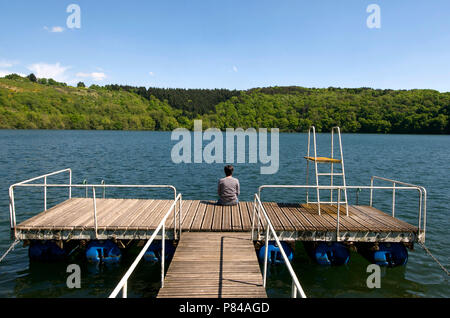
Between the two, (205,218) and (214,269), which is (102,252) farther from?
(214,269)

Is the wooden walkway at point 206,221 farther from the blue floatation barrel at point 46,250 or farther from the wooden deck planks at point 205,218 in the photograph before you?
the blue floatation barrel at point 46,250

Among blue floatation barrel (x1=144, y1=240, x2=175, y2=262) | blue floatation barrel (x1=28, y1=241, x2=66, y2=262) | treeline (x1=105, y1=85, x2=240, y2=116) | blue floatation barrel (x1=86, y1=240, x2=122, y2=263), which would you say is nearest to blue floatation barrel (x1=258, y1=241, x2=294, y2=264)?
blue floatation barrel (x1=144, y1=240, x2=175, y2=262)

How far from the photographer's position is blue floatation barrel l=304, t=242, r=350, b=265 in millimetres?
9102

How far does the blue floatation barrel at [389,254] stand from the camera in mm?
9156

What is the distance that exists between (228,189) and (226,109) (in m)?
153

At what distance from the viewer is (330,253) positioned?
9164 mm

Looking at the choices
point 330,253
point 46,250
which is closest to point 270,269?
point 330,253

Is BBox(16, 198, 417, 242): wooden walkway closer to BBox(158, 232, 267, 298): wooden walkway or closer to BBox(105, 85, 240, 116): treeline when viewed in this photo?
BBox(158, 232, 267, 298): wooden walkway

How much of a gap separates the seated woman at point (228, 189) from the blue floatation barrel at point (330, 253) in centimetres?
325

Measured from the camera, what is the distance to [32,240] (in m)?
8.88

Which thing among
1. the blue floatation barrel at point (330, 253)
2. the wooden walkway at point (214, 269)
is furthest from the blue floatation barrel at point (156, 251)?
the blue floatation barrel at point (330, 253)

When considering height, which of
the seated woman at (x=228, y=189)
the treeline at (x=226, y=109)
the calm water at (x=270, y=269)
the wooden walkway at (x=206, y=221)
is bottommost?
the calm water at (x=270, y=269)
